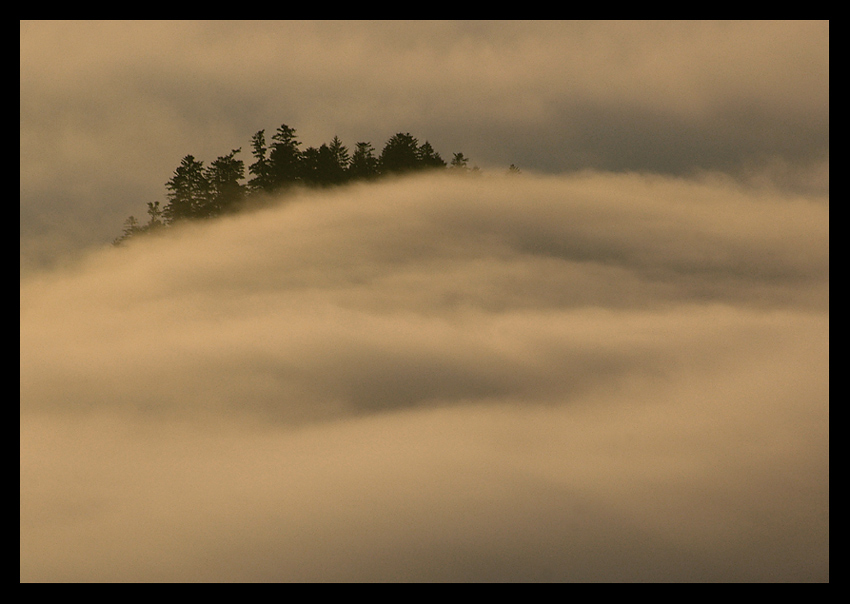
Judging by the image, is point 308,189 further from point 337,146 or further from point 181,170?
point 181,170

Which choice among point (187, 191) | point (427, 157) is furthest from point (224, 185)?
point (427, 157)

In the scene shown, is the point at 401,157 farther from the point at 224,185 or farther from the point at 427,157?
the point at 224,185

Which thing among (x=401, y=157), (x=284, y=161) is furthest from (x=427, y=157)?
(x=284, y=161)

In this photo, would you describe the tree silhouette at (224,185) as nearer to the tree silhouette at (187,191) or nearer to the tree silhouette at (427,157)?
the tree silhouette at (187,191)

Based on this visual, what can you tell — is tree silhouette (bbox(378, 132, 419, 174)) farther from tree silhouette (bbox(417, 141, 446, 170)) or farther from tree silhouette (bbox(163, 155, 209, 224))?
tree silhouette (bbox(163, 155, 209, 224))

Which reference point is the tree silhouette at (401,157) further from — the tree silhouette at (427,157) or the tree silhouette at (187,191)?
the tree silhouette at (187,191)

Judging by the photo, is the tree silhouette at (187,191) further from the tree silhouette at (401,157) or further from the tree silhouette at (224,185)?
the tree silhouette at (401,157)

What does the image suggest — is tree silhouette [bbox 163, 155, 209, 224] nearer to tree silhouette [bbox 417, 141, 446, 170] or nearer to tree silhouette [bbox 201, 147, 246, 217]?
tree silhouette [bbox 201, 147, 246, 217]

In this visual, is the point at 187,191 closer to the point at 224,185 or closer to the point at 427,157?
the point at 224,185

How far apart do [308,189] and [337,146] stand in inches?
173

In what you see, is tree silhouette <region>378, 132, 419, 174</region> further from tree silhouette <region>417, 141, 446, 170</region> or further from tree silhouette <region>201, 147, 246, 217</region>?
tree silhouette <region>201, 147, 246, 217</region>

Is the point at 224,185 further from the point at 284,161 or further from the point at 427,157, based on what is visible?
the point at 427,157
